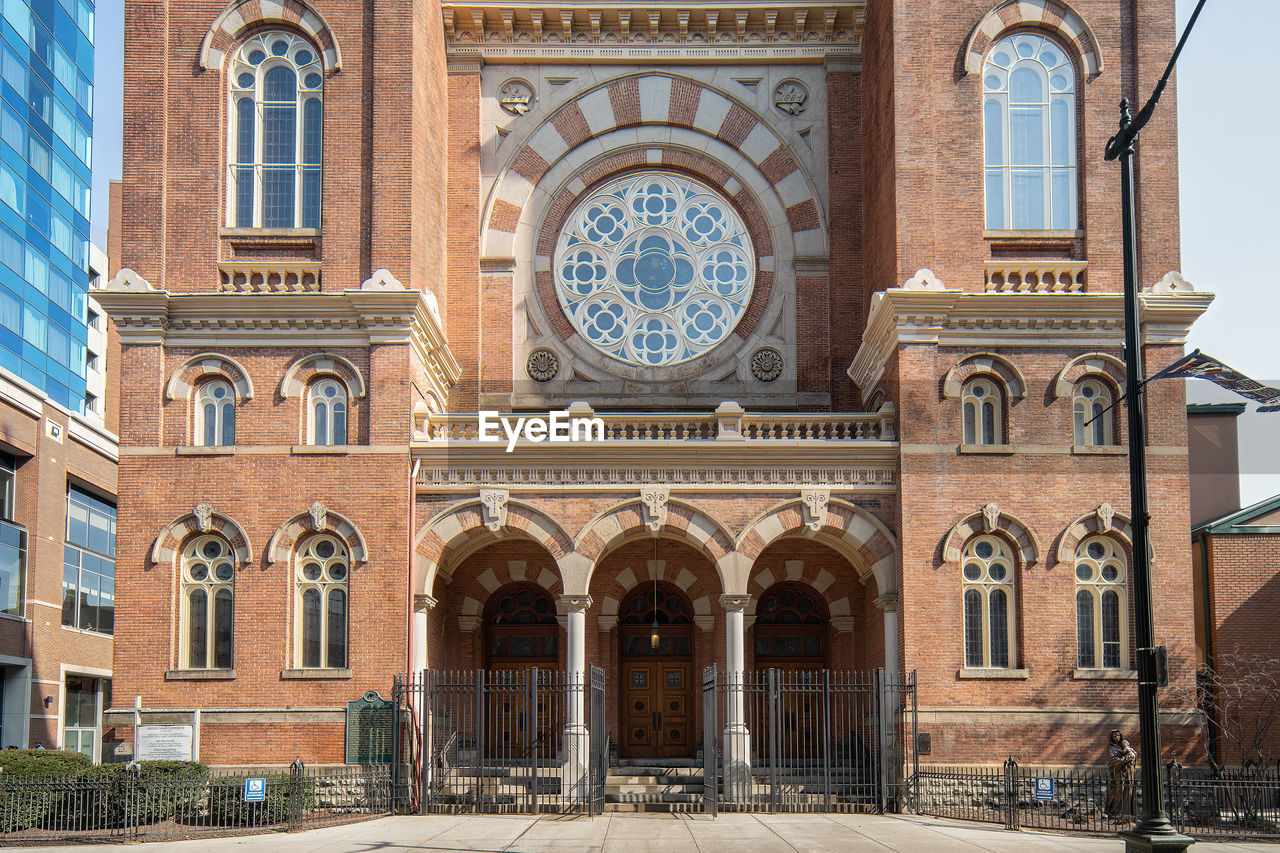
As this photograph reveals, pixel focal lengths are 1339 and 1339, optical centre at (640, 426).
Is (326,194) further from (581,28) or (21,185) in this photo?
(21,185)

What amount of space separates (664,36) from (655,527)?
1217 cm

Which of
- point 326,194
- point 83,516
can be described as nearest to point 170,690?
point 326,194

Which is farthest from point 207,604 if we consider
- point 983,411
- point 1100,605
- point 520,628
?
point 1100,605

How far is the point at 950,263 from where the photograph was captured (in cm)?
2700

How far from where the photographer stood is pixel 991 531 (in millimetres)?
26141

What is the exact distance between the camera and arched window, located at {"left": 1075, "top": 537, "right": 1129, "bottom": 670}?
26.0m

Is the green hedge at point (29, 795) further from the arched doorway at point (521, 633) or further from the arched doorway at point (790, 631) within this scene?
the arched doorway at point (790, 631)

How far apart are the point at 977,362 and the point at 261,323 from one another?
1423 centimetres

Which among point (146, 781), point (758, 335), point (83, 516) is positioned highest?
point (758, 335)

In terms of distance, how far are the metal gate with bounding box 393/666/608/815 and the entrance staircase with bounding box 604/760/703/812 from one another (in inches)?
22.5

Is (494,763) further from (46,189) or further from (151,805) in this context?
(46,189)

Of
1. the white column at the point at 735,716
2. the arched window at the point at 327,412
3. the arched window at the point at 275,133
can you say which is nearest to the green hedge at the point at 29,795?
the arched window at the point at 327,412

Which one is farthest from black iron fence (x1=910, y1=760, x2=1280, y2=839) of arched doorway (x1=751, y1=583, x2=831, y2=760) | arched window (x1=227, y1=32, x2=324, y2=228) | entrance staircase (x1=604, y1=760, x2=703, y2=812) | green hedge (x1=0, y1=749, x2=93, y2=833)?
arched window (x1=227, y1=32, x2=324, y2=228)

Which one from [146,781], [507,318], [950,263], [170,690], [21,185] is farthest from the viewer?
[21,185]
